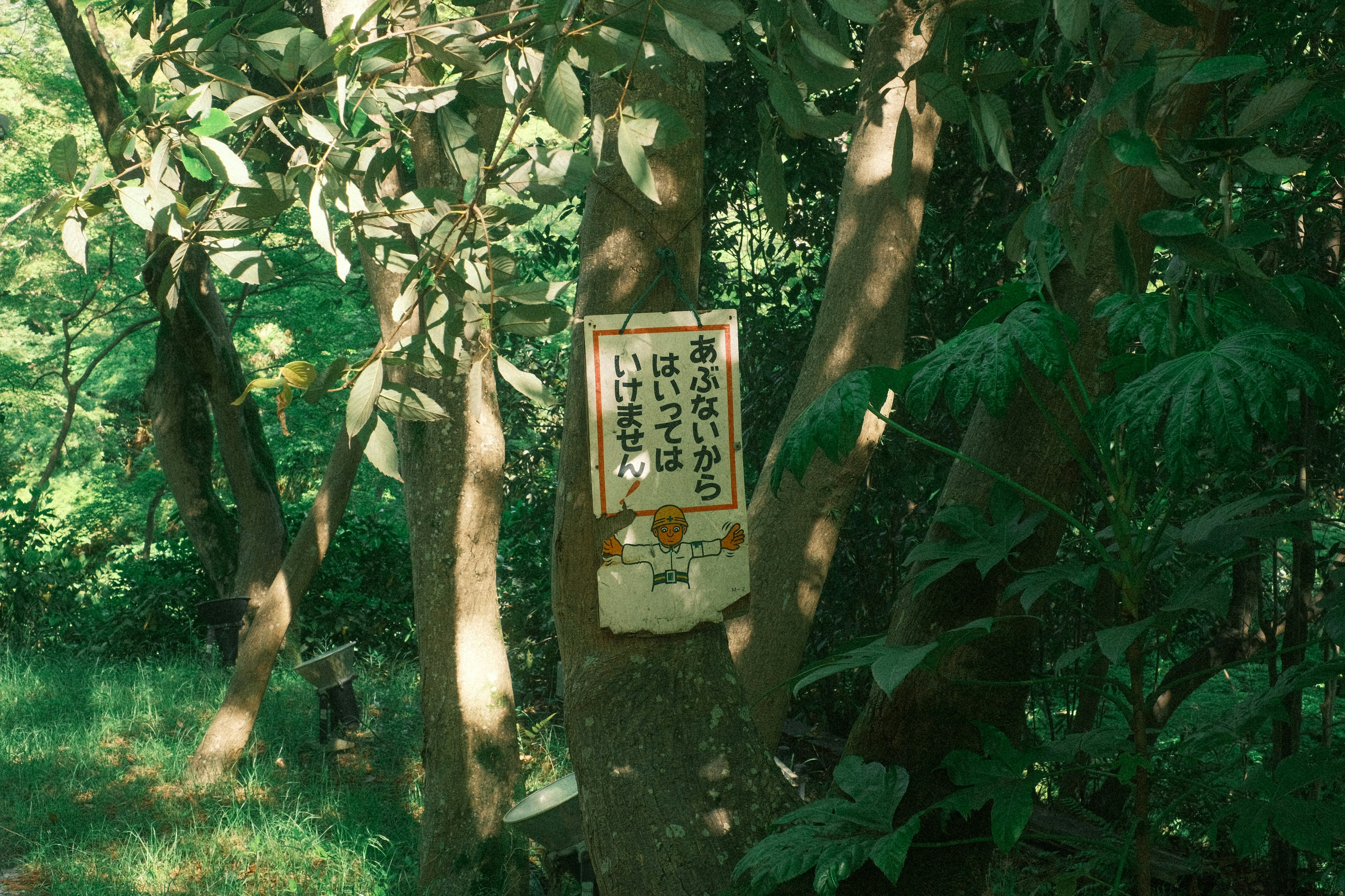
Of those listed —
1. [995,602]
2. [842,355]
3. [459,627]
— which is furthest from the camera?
[459,627]

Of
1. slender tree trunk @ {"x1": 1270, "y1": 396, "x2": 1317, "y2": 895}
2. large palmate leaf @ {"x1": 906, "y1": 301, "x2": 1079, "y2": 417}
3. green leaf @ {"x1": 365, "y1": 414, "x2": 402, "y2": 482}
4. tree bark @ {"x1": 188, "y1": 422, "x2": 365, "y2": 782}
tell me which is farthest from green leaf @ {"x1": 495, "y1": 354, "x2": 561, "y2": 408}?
tree bark @ {"x1": 188, "y1": 422, "x2": 365, "y2": 782}

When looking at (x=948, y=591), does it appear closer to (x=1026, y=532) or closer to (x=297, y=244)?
(x=1026, y=532)

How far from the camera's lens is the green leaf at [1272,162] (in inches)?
49.4

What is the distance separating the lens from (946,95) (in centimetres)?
153

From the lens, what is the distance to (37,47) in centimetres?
1247

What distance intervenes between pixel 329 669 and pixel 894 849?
193 inches

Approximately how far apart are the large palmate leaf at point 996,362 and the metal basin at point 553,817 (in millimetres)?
2286

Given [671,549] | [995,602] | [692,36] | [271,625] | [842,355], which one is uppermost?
[692,36]

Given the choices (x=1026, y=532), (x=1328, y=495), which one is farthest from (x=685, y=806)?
(x=1328, y=495)

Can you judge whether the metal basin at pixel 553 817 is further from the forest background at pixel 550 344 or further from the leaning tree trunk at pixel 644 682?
the leaning tree trunk at pixel 644 682

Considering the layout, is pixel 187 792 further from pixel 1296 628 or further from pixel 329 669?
pixel 1296 628

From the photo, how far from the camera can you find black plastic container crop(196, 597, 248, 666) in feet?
24.2

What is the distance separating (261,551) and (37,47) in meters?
8.73

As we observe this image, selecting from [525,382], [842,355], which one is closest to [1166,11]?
[525,382]
